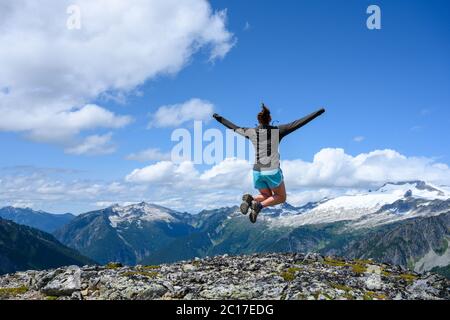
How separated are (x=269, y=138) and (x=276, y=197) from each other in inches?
89.1

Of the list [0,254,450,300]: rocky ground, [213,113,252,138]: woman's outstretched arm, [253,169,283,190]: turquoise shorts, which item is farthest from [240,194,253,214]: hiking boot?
[0,254,450,300]: rocky ground

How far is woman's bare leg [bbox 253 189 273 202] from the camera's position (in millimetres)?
15849

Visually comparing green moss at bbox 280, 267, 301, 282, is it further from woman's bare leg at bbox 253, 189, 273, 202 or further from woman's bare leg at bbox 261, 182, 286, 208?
woman's bare leg at bbox 261, 182, 286, 208

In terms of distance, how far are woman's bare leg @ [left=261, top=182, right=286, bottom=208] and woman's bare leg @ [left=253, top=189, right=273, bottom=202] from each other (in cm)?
19

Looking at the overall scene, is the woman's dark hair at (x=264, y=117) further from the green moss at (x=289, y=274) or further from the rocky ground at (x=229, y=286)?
the green moss at (x=289, y=274)

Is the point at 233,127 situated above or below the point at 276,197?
above

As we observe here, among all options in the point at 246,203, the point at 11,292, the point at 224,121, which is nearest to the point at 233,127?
the point at 224,121

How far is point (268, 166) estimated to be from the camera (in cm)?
1492

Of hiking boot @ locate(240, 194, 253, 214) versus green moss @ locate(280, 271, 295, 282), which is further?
green moss @ locate(280, 271, 295, 282)

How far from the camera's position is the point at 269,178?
49.4 feet

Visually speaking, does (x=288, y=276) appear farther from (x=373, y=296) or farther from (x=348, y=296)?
(x=373, y=296)

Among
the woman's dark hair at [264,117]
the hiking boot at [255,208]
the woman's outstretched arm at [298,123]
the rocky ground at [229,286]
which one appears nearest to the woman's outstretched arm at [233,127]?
the woman's dark hair at [264,117]
